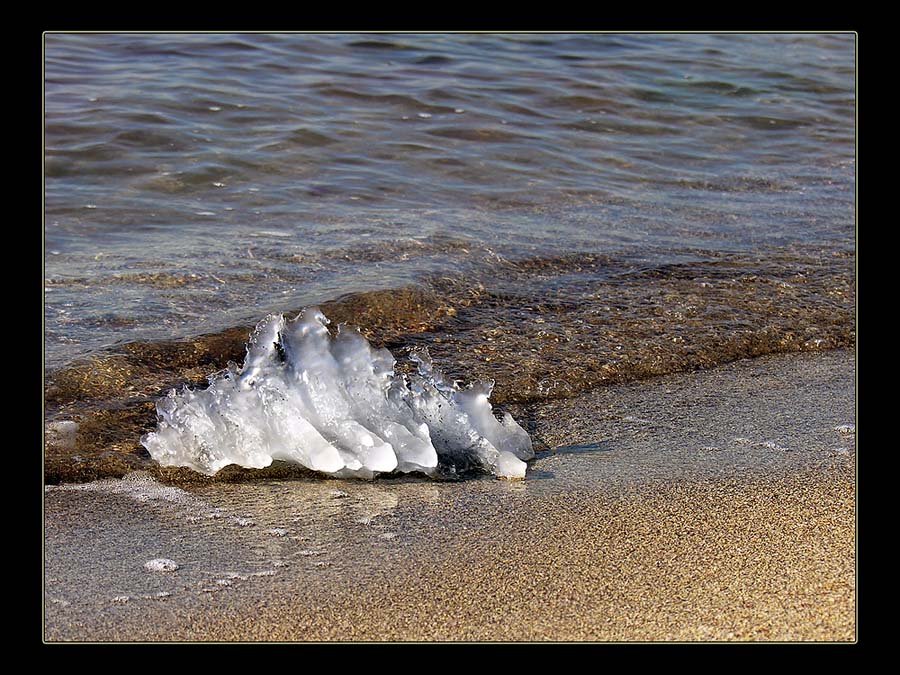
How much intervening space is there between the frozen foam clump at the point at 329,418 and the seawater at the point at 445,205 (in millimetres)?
263

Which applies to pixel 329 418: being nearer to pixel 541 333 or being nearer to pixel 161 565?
pixel 161 565

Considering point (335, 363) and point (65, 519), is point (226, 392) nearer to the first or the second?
point (335, 363)

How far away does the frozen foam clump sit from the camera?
2.83 m

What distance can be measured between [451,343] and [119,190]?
9.81 ft

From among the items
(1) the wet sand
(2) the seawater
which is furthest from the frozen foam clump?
(2) the seawater

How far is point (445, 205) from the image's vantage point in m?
6.20

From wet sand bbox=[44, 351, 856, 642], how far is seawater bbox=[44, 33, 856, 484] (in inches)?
19.8

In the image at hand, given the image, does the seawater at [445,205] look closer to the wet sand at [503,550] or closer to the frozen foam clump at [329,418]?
the frozen foam clump at [329,418]

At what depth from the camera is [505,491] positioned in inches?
109

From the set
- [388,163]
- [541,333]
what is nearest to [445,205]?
[388,163]

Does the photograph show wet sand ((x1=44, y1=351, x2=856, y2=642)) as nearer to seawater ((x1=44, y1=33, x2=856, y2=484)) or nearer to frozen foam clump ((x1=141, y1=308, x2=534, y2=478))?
frozen foam clump ((x1=141, y1=308, x2=534, y2=478))

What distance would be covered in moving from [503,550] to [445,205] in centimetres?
398

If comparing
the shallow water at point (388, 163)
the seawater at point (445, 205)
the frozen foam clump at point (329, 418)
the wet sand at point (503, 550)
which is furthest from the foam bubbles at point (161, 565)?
the shallow water at point (388, 163)

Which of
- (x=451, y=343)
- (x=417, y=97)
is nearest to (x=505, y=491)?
(x=451, y=343)
